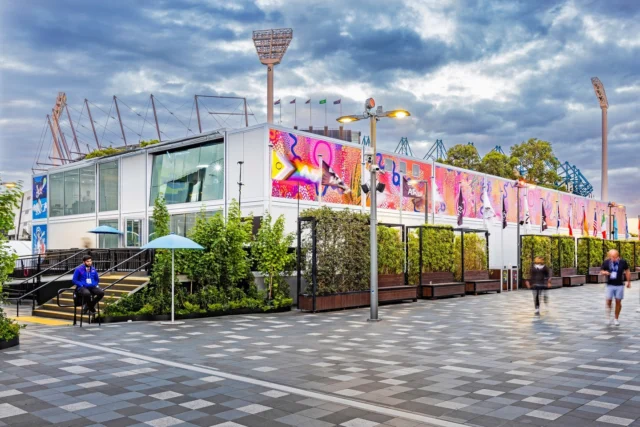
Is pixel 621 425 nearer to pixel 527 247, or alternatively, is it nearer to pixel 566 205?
pixel 527 247

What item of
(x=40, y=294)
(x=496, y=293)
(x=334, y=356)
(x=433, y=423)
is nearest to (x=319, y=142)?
(x=496, y=293)

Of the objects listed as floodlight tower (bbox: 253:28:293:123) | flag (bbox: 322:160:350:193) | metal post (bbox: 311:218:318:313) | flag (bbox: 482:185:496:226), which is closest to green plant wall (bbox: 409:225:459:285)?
flag (bbox: 322:160:350:193)

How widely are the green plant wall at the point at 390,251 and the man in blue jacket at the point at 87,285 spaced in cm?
1074

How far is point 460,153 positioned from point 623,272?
65.1 metres

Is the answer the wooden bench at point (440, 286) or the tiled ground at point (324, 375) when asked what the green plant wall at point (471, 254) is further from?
the tiled ground at point (324, 375)

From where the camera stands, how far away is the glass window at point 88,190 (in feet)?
116

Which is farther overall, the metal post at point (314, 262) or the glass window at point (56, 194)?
the glass window at point (56, 194)

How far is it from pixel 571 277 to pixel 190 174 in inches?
943

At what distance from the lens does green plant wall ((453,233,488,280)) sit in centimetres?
2733

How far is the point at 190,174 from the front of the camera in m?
29.0

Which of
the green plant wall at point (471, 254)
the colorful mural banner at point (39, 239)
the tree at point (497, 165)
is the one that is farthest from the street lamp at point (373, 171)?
the tree at point (497, 165)

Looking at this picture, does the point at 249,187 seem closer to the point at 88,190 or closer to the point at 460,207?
the point at 88,190

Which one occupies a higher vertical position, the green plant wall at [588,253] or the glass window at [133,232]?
the glass window at [133,232]

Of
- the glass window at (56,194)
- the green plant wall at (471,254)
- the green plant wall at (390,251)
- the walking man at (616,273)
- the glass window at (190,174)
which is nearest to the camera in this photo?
the walking man at (616,273)
